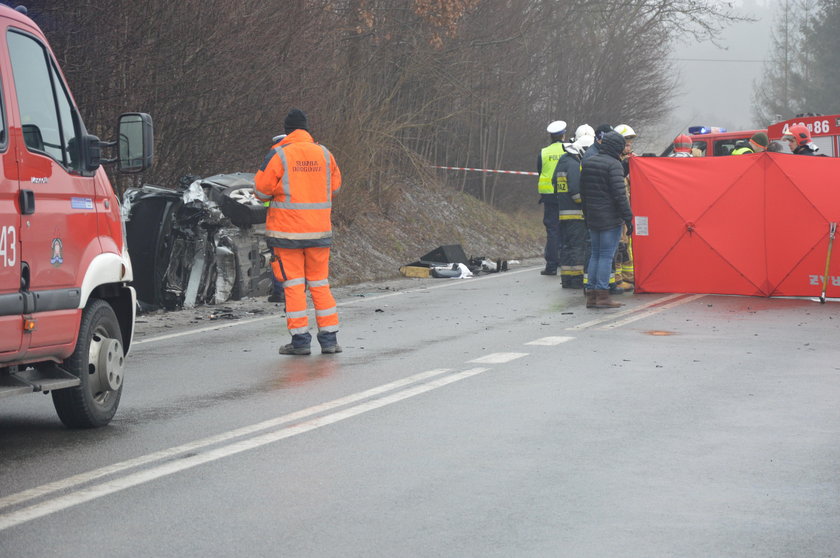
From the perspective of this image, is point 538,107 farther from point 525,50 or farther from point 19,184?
point 19,184

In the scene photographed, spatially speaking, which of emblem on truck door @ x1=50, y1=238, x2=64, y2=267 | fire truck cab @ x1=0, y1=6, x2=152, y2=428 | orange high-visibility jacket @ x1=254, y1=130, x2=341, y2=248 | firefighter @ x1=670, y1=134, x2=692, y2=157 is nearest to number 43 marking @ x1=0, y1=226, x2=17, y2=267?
fire truck cab @ x1=0, y1=6, x2=152, y2=428

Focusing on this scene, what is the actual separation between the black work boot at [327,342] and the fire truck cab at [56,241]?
3.11 m

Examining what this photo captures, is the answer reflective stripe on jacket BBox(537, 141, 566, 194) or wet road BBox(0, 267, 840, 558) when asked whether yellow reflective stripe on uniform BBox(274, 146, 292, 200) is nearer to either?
wet road BBox(0, 267, 840, 558)

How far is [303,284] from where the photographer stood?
1137 cm

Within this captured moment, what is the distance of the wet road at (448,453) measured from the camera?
5.55 metres

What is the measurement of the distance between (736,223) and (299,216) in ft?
23.4

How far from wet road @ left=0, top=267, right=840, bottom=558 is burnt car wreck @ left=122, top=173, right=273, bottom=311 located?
10.9 ft

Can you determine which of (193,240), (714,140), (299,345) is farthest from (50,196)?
(714,140)

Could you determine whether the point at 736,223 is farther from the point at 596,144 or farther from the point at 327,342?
the point at 327,342

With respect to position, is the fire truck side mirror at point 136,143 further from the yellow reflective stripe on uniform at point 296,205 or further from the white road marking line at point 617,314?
the white road marking line at point 617,314

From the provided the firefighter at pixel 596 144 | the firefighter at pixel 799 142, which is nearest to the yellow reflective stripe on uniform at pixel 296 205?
the firefighter at pixel 596 144

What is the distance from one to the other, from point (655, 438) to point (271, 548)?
298 cm

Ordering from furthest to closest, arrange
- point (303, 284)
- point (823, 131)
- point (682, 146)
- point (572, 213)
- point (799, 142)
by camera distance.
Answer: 1. point (823, 131)
2. point (682, 146)
3. point (799, 142)
4. point (572, 213)
5. point (303, 284)

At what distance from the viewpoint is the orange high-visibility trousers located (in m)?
11.3
